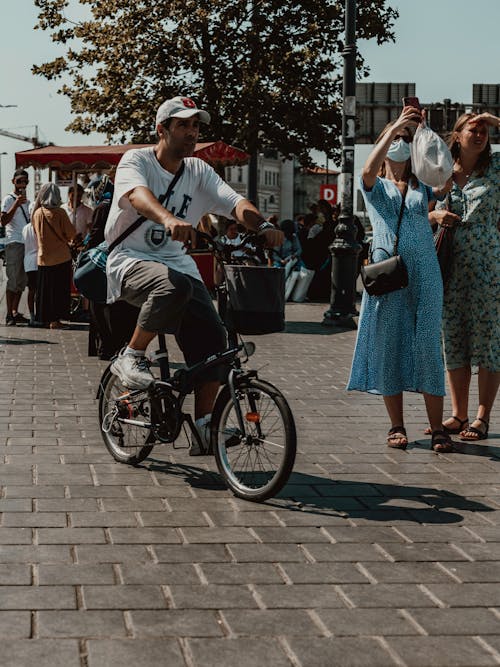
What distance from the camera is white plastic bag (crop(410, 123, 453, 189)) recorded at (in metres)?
6.60

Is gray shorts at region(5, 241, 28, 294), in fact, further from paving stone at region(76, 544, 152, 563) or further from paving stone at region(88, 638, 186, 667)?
paving stone at region(88, 638, 186, 667)

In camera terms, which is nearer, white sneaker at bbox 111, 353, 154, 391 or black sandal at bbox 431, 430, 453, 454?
white sneaker at bbox 111, 353, 154, 391

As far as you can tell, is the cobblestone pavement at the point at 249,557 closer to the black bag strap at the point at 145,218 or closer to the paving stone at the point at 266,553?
the paving stone at the point at 266,553

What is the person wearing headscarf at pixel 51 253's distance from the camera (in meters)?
14.7

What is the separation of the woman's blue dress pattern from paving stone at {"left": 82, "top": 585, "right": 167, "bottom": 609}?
3166mm

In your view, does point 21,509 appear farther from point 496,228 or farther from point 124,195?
point 496,228

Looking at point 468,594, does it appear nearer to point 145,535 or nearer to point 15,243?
point 145,535

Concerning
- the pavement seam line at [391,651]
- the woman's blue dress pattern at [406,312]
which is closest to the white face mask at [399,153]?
the woman's blue dress pattern at [406,312]

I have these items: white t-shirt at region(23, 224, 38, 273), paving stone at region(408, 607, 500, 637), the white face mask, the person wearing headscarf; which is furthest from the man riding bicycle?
white t-shirt at region(23, 224, 38, 273)

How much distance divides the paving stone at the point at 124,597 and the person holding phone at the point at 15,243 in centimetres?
1167

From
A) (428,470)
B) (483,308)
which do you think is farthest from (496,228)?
(428,470)

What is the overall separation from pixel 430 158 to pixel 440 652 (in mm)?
3650

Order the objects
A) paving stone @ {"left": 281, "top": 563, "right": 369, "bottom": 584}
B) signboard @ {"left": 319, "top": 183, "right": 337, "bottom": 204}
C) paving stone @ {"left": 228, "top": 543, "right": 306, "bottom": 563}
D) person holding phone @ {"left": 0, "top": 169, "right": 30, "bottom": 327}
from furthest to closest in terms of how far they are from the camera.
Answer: signboard @ {"left": 319, "top": 183, "right": 337, "bottom": 204}
person holding phone @ {"left": 0, "top": 169, "right": 30, "bottom": 327}
paving stone @ {"left": 228, "top": 543, "right": 306, "bottom": 563}
paving stone @ {"left": 281, "top": 563, "right": 369, "bottom": 584}

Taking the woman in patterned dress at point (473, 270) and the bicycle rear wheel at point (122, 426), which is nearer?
the bicycle rear wheel at point (122, 426)
